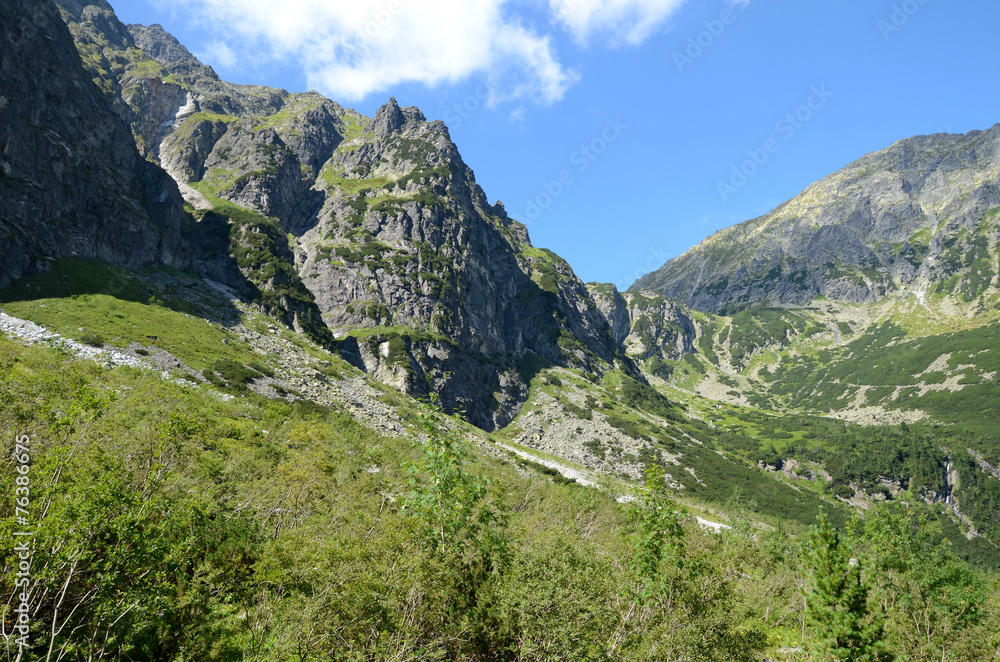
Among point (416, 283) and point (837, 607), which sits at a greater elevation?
point (416, 283)

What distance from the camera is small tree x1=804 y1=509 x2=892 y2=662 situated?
20016 millimetres

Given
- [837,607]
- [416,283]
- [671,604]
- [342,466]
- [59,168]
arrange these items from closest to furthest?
[671,604] < [837,607] < [342,466] < [59,168] < [416,283]

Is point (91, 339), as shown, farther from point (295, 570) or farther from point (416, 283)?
point (416, 283)

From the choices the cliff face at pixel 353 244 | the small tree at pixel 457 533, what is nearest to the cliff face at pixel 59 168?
the cliff face at pixel 353 244

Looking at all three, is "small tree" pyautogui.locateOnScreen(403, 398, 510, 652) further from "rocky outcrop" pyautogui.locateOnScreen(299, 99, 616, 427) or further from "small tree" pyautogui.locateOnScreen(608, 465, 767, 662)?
"rocky outcrop" pyautogui.locateOnScreen(299, 99, 616, 427)

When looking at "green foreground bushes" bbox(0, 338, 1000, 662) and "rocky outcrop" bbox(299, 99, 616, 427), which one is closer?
"green foreground bushes" bbox(0, 338, 1000, 662)

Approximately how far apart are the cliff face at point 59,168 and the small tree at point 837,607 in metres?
93.1

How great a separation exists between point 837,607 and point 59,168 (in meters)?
120

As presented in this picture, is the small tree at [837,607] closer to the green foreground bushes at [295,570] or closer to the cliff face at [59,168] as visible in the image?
the green foreground bushes at [295,570]

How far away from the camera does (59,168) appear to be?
80.2m

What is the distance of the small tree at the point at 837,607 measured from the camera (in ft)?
65.7

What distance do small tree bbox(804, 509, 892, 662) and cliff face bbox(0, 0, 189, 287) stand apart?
305 feet

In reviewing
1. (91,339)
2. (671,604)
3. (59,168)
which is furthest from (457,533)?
(59,168)

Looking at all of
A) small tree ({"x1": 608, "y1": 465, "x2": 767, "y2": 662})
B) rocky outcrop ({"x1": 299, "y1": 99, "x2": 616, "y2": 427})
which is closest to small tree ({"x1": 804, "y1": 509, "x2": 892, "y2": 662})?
small tree ({"x1": 608, "y1": 465, "x2": 767, "y2": 662})
